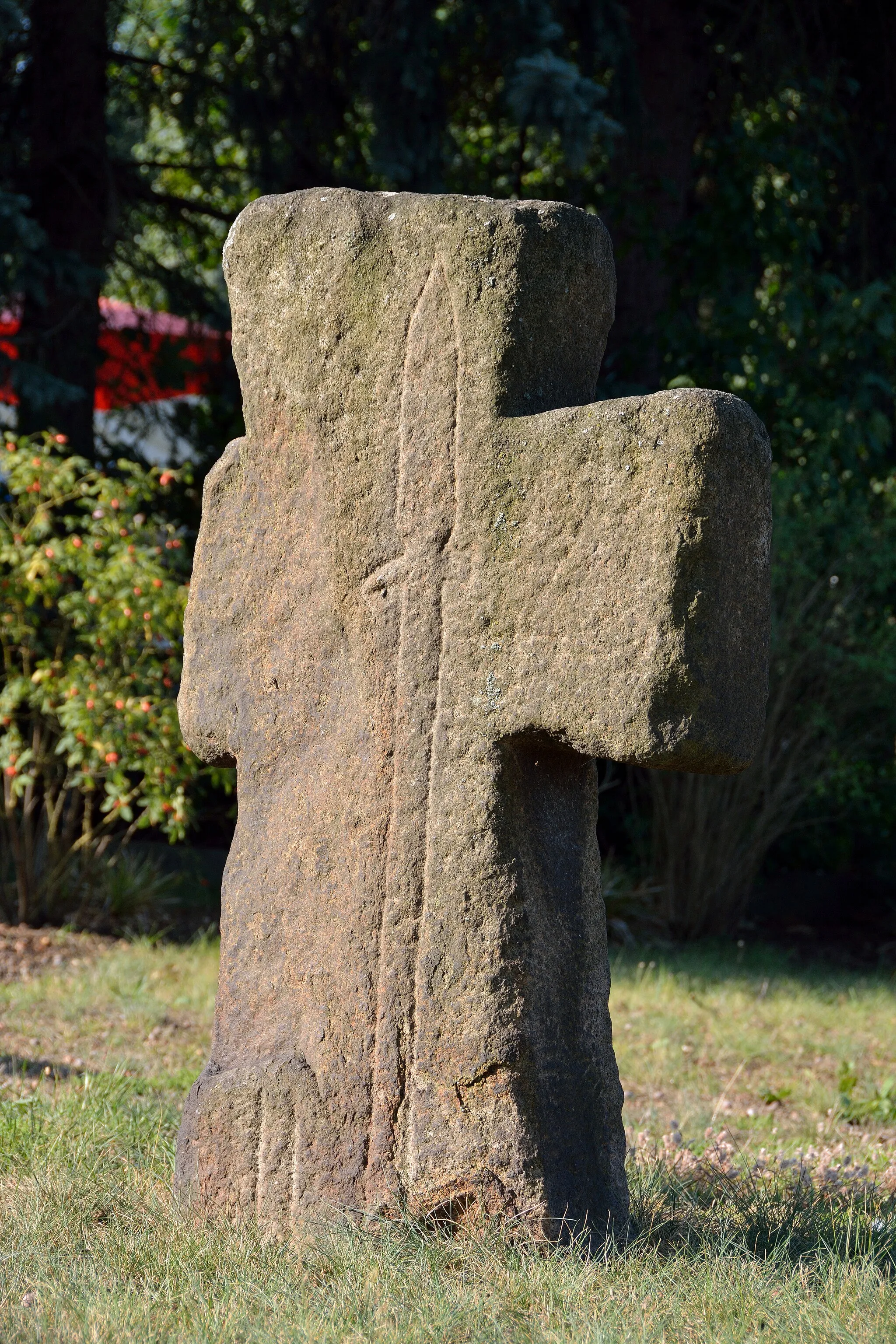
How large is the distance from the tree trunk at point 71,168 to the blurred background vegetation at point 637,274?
0.05 feet

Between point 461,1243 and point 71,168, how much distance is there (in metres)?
7.11

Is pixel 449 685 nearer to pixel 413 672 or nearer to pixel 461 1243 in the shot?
pixel 413 672

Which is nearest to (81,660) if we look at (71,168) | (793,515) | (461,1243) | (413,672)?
(71,168)

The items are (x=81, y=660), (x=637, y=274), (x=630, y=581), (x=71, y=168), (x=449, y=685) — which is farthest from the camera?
(x=637, y=274)

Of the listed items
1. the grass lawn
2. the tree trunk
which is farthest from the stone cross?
the tree trunk

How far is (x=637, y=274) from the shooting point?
9.22 meters

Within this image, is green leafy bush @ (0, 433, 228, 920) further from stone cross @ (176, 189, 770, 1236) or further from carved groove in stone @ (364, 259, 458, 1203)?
carved groove in stone @ (364, 259, 458, 1203)

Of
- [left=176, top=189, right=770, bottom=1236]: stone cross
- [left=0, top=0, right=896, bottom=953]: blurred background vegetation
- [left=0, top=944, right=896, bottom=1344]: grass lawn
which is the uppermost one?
[left=0, top=0, right=896, bottom=953]: blurred background vegetation

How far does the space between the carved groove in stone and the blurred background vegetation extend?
4.55 m

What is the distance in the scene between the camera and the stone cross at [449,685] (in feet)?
8.82

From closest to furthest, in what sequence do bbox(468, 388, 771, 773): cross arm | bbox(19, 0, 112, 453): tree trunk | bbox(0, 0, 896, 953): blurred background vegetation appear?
bbox(468, 388, 771, 773): cross arm
bbox(0, 0, 896, 953): blurred background vegetation
bbox(19, 0, 112, 453): tree trunk

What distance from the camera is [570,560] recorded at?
2738 millimetres

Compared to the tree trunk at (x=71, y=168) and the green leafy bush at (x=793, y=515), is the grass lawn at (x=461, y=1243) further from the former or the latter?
the tree trunk at (x=71, y=168)

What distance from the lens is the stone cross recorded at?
2688mm
